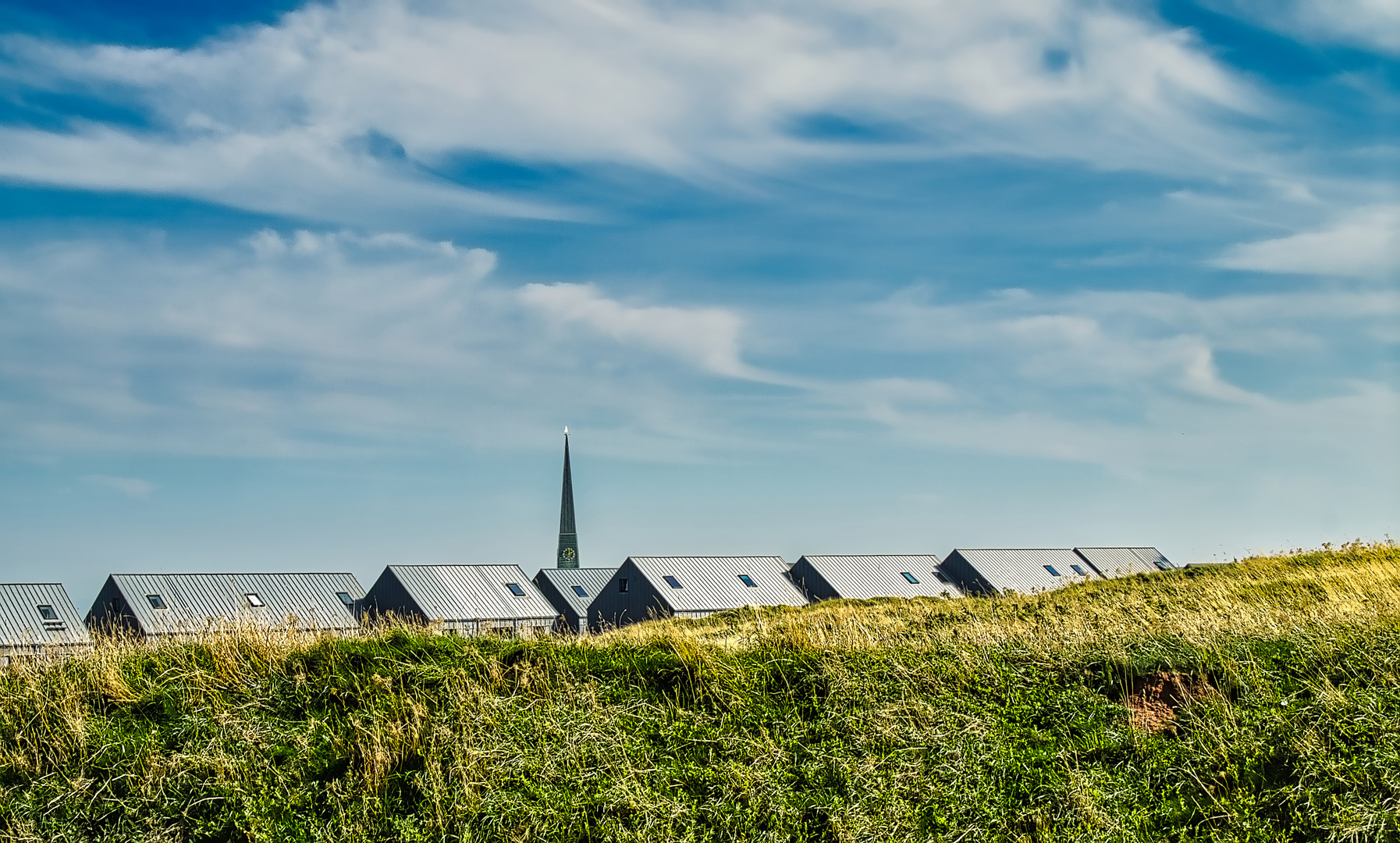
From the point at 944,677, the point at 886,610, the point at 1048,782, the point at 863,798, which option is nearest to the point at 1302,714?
the point at 1048,782

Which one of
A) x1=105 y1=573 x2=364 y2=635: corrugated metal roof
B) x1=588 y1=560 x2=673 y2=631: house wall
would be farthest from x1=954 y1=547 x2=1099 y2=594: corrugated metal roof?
x1=105 y1=573 x2=364 y2=635: corrugated metal roof

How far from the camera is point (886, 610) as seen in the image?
31.9 metres

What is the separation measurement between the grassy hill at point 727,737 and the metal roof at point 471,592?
35.9m

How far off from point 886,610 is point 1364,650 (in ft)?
67.8

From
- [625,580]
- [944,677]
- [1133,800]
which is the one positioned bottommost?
[1133,800]

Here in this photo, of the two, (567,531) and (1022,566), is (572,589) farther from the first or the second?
(567,531)

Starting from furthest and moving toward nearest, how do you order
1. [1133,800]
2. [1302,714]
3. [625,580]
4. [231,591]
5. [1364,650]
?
[625,580] → [231,591] → [1364,650] → [1302,714] → [1133,800]

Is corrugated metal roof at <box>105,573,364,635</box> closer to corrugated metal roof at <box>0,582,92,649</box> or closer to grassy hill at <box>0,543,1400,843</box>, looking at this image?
corrugated metal roof at <box>0,582,92,649</box>

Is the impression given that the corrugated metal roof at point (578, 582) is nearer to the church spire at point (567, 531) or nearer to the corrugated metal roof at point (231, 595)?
the corrugated metal roof at point (231, 595)

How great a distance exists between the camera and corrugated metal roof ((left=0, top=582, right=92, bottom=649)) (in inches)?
1606

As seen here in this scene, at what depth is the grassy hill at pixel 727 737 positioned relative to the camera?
9560 millimetres

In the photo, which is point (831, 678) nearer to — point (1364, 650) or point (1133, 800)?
point (1133, 800)

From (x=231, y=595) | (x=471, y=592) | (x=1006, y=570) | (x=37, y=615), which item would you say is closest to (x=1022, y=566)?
(x=1006, y=570)

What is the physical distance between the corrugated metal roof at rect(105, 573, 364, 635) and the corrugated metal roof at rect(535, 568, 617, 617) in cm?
1055
